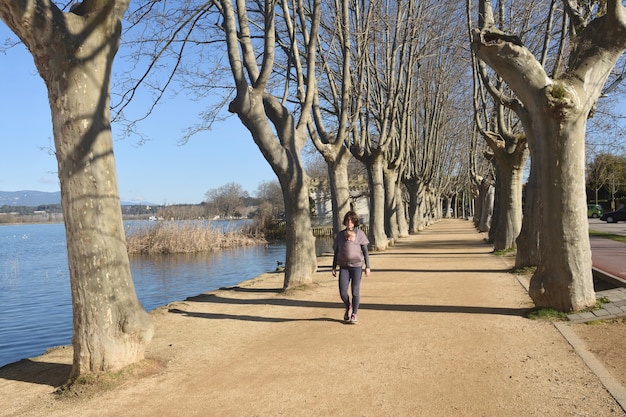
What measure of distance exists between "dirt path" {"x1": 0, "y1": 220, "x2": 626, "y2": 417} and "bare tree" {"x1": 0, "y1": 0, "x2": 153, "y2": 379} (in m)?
0.54

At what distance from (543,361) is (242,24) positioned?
8.16m

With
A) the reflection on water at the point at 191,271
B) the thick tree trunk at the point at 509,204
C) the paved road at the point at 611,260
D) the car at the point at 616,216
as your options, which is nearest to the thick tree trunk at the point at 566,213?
the paved road at the point at 611,260

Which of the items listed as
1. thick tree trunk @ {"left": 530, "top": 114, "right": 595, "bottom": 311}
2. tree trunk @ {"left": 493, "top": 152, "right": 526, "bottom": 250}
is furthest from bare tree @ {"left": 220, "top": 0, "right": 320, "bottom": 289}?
tree trunk @ {"left": 493, "top": 152, "right": 526, "bottom": 250}

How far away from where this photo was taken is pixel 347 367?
5805 millimetres

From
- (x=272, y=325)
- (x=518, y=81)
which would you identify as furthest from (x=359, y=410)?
(x=518, y=81)

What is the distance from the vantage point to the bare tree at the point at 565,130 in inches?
295

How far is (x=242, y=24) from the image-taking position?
10.5 meters

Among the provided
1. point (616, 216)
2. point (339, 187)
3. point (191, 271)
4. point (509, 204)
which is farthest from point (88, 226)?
point (616, 216)

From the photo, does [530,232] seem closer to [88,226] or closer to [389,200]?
[88,226]

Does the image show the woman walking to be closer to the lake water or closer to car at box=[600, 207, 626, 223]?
the lake water

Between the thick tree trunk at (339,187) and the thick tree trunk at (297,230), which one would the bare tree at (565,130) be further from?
the thick tree trunk at (339,187)

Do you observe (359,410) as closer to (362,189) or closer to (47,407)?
(47,407)

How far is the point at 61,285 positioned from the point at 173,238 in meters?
14.1

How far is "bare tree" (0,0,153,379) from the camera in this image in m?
5.65
